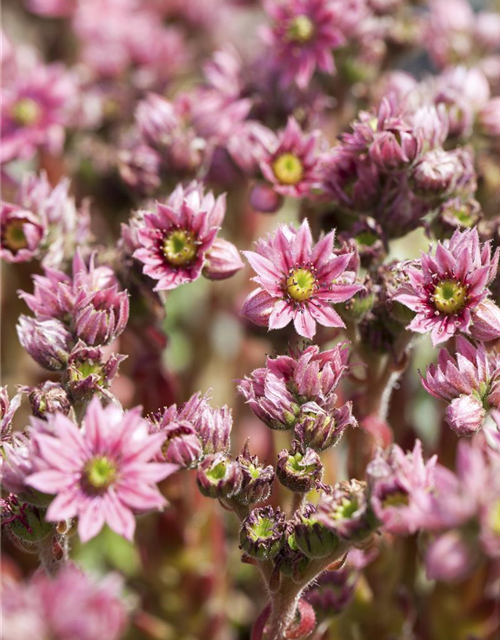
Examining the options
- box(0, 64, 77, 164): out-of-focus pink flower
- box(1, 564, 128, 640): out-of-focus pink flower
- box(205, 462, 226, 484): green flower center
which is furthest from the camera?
box(0, 64, 77, 164): out-of-focus pink flower

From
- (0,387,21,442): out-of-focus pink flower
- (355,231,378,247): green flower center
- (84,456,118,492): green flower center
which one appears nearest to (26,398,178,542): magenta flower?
(84,456,118,492): green flower center

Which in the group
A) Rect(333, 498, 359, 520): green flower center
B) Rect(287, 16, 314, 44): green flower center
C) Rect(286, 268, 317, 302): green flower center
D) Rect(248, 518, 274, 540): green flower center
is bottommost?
Rect(248, 518, 274, 540): green flower center

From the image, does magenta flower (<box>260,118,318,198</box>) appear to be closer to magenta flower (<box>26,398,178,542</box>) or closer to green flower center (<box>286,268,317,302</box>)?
green flower center (<box>286,268,317,302</box>)

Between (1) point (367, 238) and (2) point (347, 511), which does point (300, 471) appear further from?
(1) point (367, 238)

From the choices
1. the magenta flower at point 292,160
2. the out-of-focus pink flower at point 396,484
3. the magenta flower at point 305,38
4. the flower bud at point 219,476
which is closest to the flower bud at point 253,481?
the flower bud at point 219,476

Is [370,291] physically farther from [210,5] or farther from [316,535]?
[210,5]

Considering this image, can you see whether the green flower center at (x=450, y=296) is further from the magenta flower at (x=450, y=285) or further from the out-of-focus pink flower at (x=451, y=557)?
the out-of-focus pink flower at (x=451, y=557)
